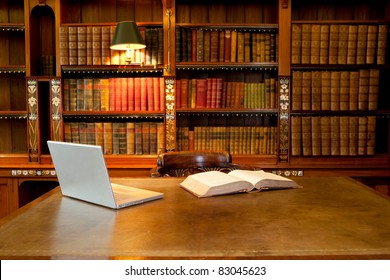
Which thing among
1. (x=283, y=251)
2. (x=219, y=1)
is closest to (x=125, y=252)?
(x=283, y=251)

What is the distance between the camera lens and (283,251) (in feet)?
3.15

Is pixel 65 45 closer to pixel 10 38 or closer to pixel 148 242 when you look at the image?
pixel 10 38

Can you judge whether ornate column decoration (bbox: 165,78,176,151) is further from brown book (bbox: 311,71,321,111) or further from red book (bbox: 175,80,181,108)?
brown book (bbox: 311,71,321,111)

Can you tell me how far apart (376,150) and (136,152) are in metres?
2.09

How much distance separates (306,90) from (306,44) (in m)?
0.36

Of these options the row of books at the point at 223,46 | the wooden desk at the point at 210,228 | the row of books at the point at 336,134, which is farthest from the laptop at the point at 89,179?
the row of books at the point at 336,134

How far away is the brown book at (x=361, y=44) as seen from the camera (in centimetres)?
337

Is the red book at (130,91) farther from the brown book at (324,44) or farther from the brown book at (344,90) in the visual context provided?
the brown book at (344,90)

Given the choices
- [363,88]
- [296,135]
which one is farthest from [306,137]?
[363,88]

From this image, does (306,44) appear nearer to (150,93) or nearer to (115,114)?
(150,93)

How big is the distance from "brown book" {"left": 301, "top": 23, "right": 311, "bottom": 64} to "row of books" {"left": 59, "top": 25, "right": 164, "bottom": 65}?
113cm

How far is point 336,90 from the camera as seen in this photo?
3.42 metres

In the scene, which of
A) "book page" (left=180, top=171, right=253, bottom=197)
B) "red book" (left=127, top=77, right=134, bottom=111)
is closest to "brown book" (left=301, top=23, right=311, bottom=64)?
"red book" (left=127, top=77, right=134, bottom=111)

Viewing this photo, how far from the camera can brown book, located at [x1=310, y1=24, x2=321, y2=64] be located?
3.38m
